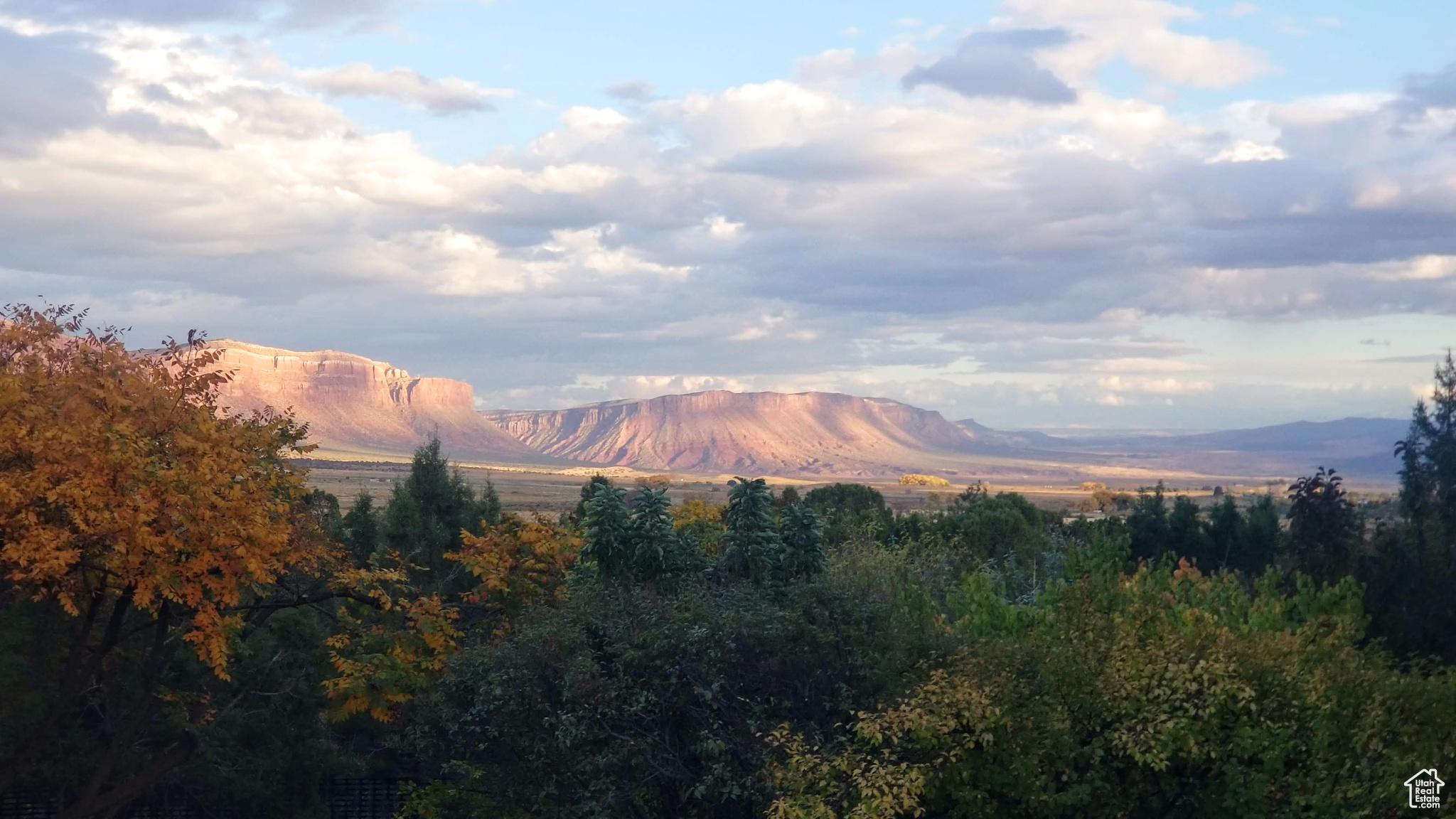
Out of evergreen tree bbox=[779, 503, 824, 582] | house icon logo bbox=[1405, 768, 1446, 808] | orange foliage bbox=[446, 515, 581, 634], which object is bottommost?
house icon logo bbox=[1405, 768, 1446, 808]

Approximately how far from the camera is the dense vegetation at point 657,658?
1249 centimetres

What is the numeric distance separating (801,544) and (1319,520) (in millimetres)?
13615

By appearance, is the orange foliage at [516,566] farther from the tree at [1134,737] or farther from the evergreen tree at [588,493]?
the tree at [1134,737]

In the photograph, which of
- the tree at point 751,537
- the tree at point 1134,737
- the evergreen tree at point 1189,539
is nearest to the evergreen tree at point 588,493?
the tree at point 751,537

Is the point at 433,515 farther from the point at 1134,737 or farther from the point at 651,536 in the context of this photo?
the point at 1134,737

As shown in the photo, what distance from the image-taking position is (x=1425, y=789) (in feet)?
37.2

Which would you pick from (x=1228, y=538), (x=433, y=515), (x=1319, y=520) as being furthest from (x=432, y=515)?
(x=1228, y=538)

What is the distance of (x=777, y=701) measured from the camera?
46.1 ft

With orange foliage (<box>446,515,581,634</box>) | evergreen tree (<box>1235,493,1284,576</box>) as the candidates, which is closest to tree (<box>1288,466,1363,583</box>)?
evergreen tree (<box>1235,493,1284,576</box>)

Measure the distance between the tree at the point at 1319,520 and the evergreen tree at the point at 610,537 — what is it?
43.7ft

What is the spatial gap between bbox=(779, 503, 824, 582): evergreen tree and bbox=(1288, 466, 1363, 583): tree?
1107 cm

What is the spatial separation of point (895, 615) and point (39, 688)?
12276 millimetres

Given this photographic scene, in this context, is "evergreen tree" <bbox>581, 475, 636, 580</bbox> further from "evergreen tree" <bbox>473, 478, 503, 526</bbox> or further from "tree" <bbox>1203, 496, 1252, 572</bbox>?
"tree" <bbox>1203, 496, 1252, 572</bbox>

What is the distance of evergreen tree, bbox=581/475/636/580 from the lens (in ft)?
62.8
